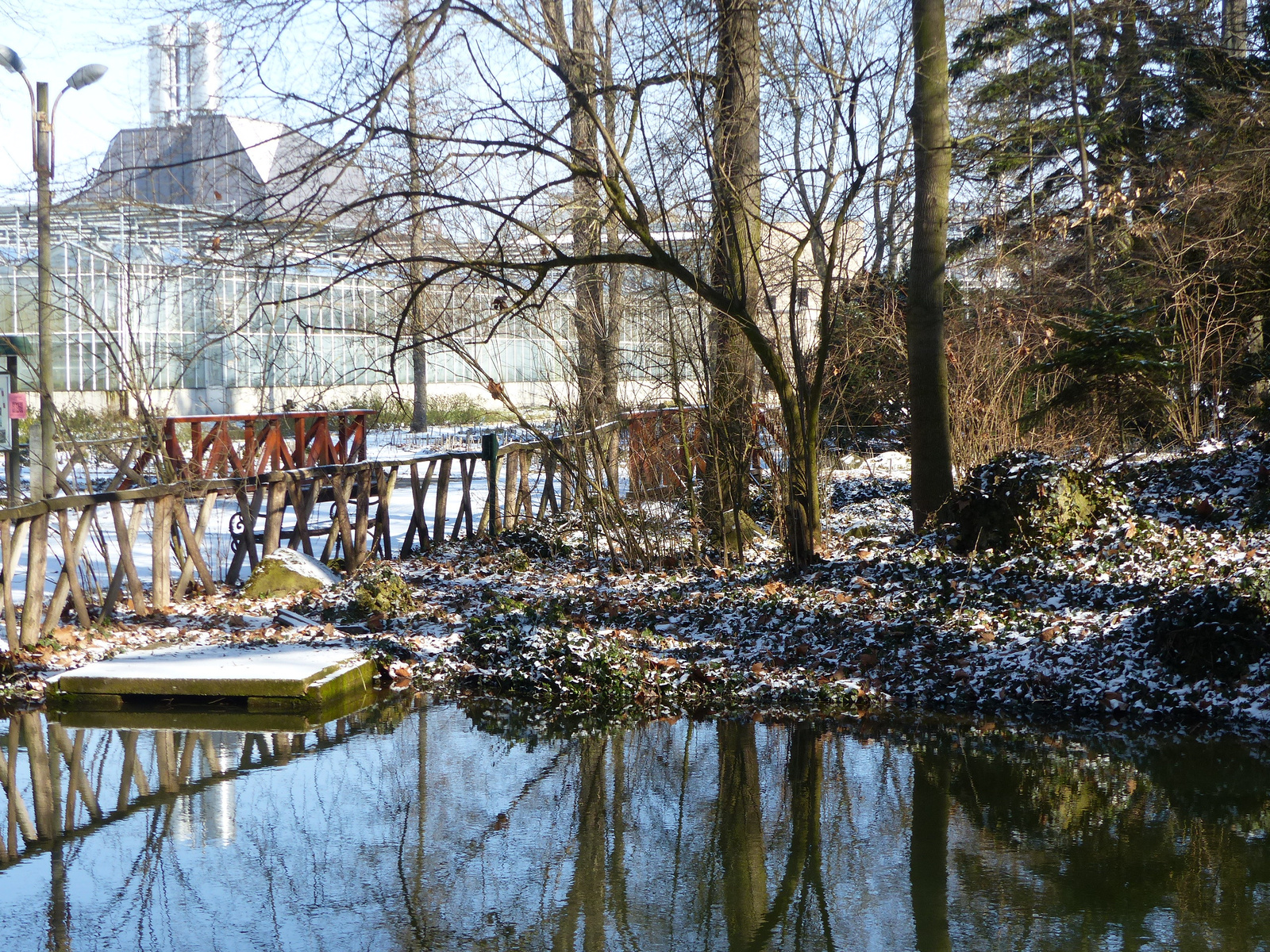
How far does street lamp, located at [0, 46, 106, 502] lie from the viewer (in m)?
11.4

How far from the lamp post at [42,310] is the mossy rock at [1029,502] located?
24.3ft

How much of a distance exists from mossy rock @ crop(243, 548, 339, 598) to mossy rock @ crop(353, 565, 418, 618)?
3.16 ft

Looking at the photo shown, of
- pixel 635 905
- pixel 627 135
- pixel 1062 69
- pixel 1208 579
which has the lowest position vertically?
pixel 635 905

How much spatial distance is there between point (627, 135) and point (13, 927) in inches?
300

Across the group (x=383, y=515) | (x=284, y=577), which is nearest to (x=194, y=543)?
(x=284, y=577)

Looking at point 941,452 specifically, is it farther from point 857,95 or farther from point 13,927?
point 13,927

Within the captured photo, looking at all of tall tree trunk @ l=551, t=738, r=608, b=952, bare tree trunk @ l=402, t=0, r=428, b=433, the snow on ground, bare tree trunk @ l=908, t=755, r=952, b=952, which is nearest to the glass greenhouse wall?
bare tree trunk @ l=402, t=0, r=428, b=433

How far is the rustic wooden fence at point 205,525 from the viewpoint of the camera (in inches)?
321

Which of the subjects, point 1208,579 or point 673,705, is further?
point 1208,579

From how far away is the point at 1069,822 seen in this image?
191 inches

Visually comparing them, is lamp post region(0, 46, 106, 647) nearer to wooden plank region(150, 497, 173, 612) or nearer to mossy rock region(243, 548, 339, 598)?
wooden plank region(150, 497, 173, 612)

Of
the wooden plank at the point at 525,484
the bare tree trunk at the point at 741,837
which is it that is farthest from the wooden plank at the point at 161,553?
the bare tree trunk at the point at 741,837

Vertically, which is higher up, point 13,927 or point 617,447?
point 617,447

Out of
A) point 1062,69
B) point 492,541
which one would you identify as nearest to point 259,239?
point 492,541
